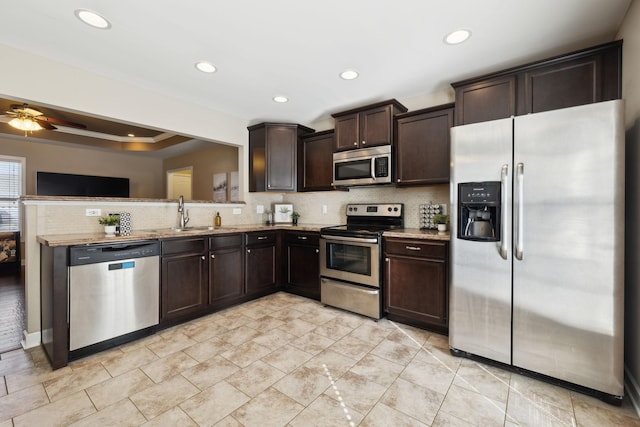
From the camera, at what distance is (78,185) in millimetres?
5758

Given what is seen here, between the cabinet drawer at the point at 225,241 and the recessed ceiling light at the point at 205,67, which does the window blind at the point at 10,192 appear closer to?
the cabinet drawer at the point at 225,241

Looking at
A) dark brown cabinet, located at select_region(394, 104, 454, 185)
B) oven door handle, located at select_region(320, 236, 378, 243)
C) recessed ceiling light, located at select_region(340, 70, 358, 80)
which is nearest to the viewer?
recessed ceiling light, located at select_region(340, 70, 358, 80)

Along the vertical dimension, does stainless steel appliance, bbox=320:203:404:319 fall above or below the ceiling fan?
below

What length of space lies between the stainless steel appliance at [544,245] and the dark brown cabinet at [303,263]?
171cm

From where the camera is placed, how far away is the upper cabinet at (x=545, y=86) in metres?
2.02

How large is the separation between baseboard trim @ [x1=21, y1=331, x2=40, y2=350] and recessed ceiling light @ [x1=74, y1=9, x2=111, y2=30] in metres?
2.55

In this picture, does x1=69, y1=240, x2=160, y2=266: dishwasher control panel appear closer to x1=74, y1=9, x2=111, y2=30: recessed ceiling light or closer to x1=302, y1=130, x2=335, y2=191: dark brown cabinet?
x1=74, y1=9, x2=111, y2=30: recessed ceiling light

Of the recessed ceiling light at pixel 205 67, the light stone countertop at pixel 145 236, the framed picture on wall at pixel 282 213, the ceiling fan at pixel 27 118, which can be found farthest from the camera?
the framed picture on wall at pixel 282 213

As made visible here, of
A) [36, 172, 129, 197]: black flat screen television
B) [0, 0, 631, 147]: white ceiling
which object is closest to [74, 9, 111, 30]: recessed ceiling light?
[0, 0, 631, 147]: white ceiling

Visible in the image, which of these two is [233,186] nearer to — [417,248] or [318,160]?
[318,160]

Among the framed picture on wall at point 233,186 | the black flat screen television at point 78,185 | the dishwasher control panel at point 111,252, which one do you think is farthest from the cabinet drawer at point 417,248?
the black flat screen television at point 78,185

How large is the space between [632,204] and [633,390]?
1.13m

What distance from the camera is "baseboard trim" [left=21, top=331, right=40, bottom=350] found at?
2.35m

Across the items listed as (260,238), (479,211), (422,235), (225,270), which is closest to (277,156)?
(260,238)
